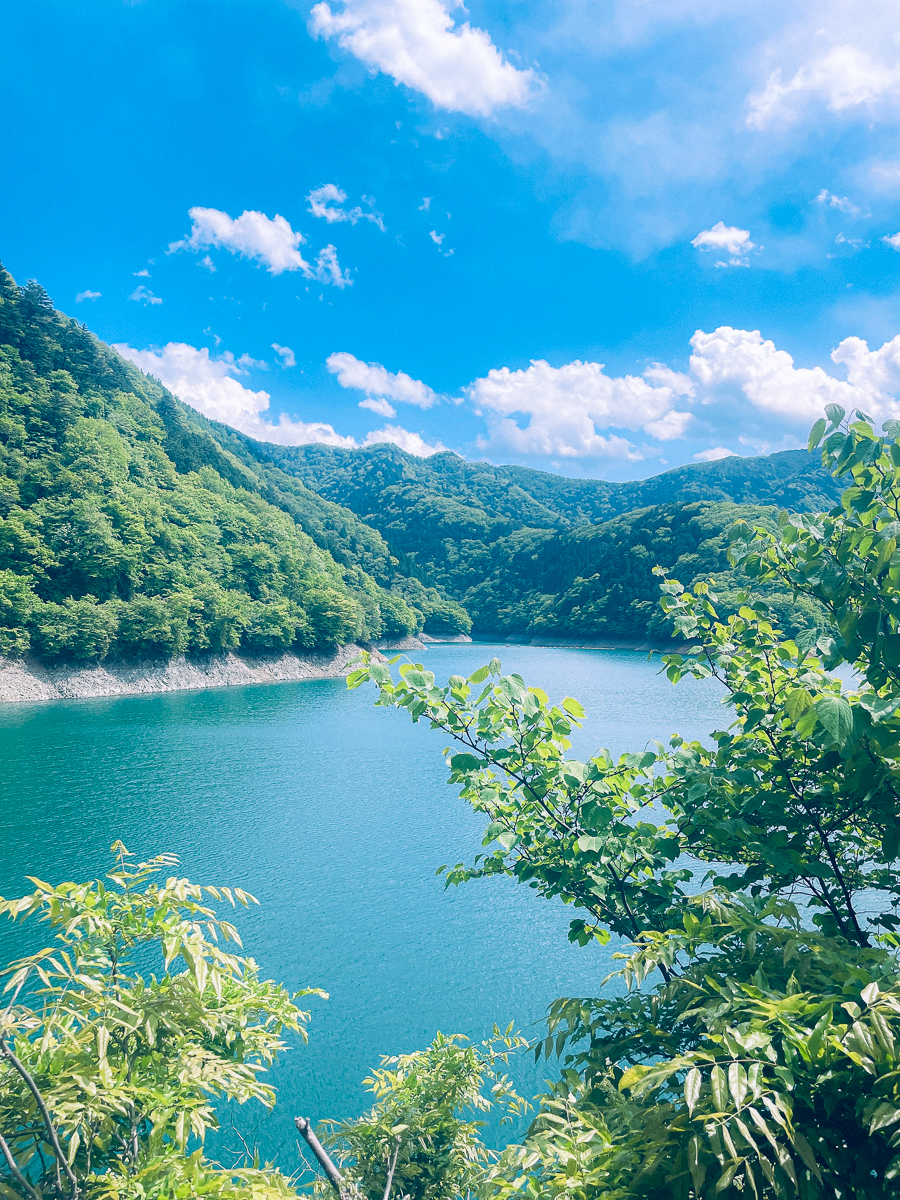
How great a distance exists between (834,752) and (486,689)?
4.56ft

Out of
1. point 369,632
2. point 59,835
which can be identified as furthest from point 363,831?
point 369,632

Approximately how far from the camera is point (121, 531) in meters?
49.2

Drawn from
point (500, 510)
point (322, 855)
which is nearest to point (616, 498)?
point (500, 510)

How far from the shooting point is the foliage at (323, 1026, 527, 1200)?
10.4ft

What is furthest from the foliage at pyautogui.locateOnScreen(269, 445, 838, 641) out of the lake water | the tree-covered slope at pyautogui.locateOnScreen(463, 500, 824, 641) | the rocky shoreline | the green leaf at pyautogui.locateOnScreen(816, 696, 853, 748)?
the green leaf at pyautogui.locateOnScreen(816, 696, 853, 748)

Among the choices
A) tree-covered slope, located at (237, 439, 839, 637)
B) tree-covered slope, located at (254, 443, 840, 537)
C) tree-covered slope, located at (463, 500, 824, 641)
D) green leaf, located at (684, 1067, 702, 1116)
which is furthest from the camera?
tree-covered slope, located at (254, 443, 840, 537)

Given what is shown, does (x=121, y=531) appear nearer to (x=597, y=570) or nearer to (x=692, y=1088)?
(x=692, y=1088)

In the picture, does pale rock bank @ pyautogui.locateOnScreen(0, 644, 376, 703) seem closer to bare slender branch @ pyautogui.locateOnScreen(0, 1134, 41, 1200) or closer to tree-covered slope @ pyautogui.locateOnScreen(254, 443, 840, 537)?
bare slender branch @ pyautogui.locateOnScreen(0, 1134, 41, 1200)

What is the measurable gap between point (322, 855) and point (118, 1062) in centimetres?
1512

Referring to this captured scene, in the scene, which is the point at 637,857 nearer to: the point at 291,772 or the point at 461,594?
the point at 291,772

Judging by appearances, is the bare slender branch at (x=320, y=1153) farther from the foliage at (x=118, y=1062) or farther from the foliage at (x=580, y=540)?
the foliage at (x=580, y=540)

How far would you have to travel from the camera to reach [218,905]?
1248 centimetres

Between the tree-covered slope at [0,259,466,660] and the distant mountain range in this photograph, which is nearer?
the tree-covered slope at [0,259,466,660]

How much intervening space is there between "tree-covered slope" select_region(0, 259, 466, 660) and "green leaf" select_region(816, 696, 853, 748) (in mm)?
43955
